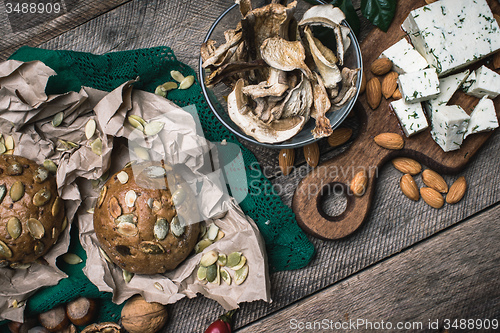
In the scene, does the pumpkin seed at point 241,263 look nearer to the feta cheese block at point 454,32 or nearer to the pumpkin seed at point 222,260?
the pumpkin seed at point 222,260

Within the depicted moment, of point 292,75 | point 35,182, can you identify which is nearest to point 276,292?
point 292,75

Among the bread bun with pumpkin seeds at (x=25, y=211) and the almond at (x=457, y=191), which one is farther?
the almond at (x=457, y=191)

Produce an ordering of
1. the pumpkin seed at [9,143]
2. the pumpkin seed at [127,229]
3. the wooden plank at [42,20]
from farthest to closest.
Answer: the wooden plank at [42,20] → the pumpkin seed at [9,143] → the pumpkin seed at [127,229]

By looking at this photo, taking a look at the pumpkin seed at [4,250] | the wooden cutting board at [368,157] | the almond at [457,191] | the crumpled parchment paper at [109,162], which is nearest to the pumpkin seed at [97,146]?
the crumpled parchment paper at [109,162]

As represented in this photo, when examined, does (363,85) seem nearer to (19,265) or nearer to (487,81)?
(487,81)

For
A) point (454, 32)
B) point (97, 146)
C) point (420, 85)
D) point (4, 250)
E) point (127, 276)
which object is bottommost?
point (127, 276)

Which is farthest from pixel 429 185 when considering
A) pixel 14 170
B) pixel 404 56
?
pixel 14 170
